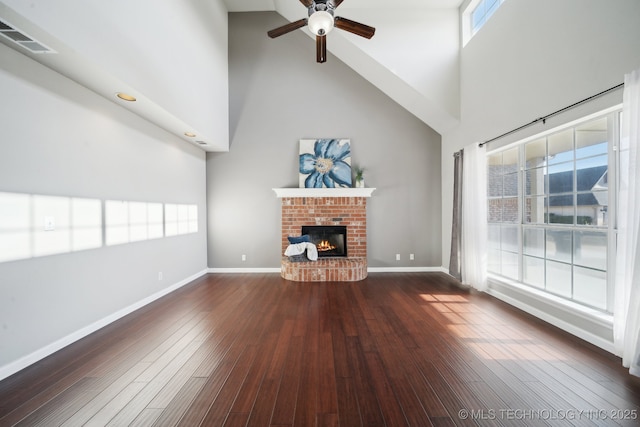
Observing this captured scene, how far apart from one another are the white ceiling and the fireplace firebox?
2.34m

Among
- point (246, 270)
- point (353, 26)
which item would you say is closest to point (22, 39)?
point (353, 26)

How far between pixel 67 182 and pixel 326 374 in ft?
9.27

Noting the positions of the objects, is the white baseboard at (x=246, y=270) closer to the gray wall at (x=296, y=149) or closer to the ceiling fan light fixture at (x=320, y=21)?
the gray wall at (x=296, y=149)

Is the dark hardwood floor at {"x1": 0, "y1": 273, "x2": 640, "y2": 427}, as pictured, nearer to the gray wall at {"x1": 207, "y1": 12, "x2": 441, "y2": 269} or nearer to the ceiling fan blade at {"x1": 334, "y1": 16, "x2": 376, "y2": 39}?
the gray wall at {"x1": 207, "y1": 12, "x2": 441, "y2": 269}

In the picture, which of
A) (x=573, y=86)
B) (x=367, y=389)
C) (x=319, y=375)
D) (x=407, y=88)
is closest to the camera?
(x=367, y=389)

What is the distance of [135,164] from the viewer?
10.7ft

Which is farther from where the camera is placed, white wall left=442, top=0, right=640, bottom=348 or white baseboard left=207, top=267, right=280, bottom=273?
white baseboard left=207, top=267, right=280, bottom=273

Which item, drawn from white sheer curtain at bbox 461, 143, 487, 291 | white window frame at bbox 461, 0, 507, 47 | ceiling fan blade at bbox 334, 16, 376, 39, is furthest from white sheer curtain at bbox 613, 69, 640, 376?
white window frame at bbox 461, 0, 507, 47

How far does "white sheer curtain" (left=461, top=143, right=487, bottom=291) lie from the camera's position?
148 inches

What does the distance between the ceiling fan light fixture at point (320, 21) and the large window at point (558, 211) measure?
2.68 m

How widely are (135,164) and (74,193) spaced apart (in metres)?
0.89

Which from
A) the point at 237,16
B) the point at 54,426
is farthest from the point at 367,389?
the point at 237,16

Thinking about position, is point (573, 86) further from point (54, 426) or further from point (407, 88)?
point (54, 426)

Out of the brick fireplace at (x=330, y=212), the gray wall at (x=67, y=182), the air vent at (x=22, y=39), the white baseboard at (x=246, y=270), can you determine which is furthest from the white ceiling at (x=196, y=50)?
the white baseboard at (x=246, y=270)
